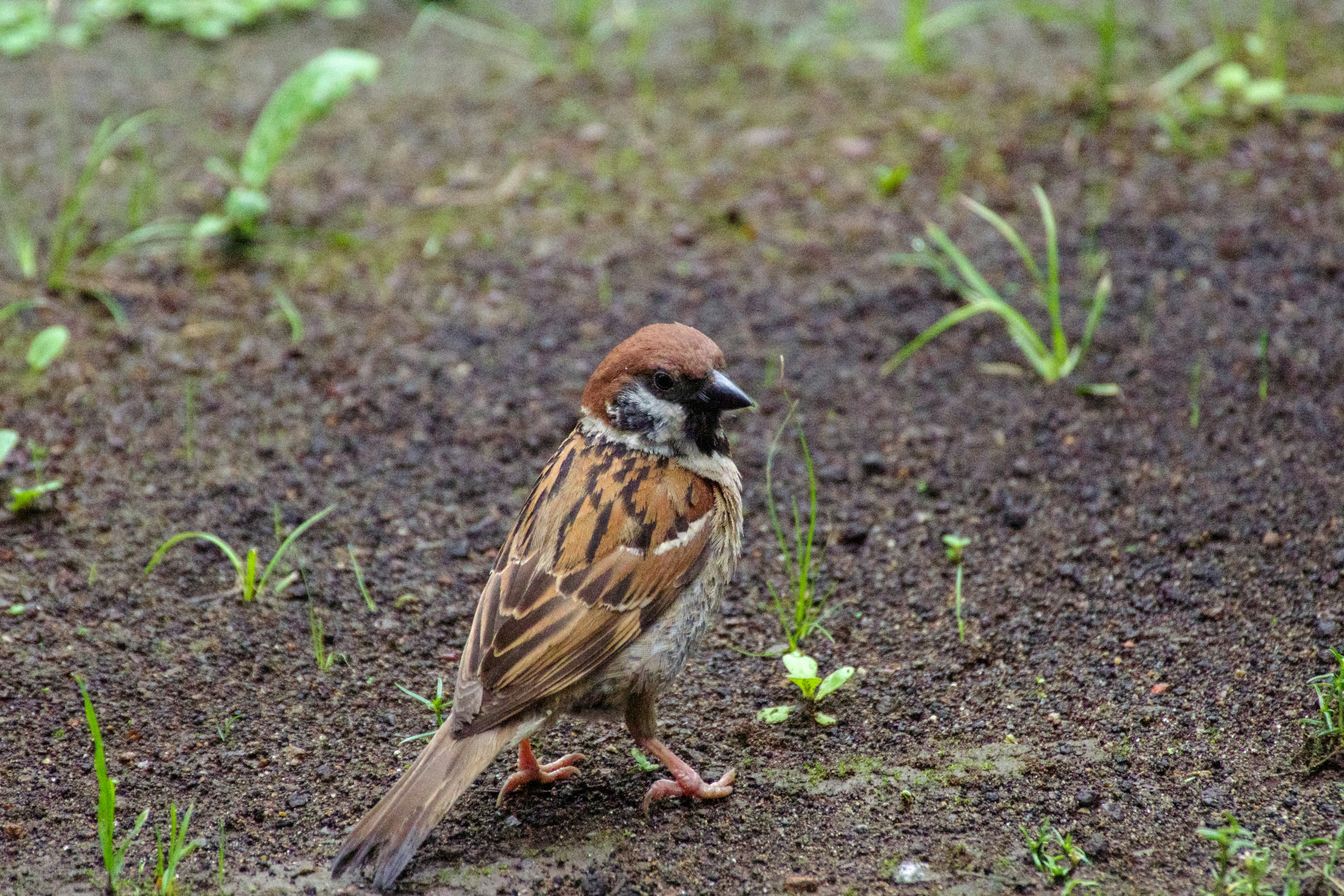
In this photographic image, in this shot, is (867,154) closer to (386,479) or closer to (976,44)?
(976,44)

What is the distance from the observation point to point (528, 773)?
3.74m

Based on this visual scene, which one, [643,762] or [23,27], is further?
[23,27]

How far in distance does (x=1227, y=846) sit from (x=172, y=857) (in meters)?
2.35

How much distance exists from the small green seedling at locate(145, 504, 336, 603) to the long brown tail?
113cm

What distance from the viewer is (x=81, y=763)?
12.0 ft

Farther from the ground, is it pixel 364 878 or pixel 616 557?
pixel 616 557

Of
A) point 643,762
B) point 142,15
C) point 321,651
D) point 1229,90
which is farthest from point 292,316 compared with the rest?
point 1229,90

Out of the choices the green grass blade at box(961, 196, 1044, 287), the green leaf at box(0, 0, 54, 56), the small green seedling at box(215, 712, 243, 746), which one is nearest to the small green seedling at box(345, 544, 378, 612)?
the small green seedling at box(215, 712, 243, 746)

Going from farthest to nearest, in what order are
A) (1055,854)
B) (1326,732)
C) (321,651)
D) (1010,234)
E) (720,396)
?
1. (1010,234)
2. (321,651)
3. (720,396)
4. (1326,732)
5. (1055,854)

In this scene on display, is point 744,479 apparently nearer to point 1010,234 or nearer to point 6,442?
point 1010,234

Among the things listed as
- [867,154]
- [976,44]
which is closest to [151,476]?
[867,154]

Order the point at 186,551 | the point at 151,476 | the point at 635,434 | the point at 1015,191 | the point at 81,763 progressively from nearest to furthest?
1. the point at 81,763
2. the point at 635,434
3. the point at 186,551
4. the point at 151,476
5. the point at 1015,191

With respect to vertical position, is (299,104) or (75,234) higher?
(299,104)

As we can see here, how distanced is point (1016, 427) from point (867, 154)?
2.12 metres
